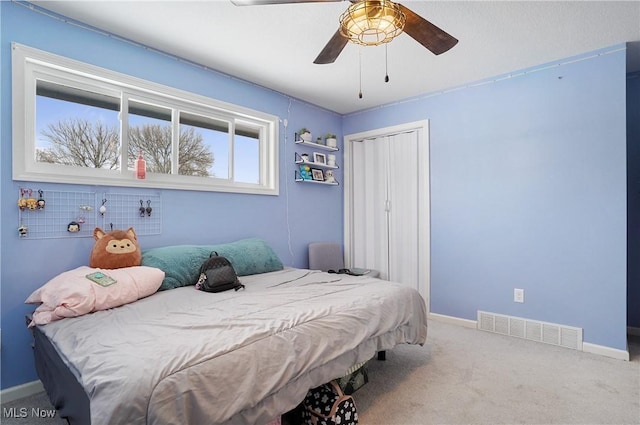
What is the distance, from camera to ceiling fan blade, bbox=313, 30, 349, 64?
1.72 meters

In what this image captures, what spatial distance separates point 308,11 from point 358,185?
7.92ft

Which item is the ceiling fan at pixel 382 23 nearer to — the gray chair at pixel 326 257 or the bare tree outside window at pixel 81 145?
the bare tree outside window at pixel 81 145

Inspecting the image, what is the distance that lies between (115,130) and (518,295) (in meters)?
3.82

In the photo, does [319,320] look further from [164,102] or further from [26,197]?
[164,102]

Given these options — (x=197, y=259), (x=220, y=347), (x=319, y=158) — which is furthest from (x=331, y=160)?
(x=220, y=347)

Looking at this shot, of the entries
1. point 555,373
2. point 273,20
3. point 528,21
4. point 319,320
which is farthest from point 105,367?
point 528,21

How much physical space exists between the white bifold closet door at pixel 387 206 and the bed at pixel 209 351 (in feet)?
5.63

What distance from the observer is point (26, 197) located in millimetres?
1939

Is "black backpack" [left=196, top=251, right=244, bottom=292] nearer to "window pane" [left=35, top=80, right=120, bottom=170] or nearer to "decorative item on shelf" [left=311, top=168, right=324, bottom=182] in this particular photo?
"window pane" [left=35, top=80, right=120, bottom=170]

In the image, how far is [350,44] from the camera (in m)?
2.51

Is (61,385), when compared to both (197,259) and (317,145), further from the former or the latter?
(317,145)

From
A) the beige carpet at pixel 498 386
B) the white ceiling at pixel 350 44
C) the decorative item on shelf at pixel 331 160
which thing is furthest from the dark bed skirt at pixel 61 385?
the decorative item on shelf at pixel 331 160

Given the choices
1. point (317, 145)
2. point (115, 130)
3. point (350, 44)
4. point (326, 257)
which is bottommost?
point (326, 257)

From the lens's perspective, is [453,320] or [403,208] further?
[403,208]
